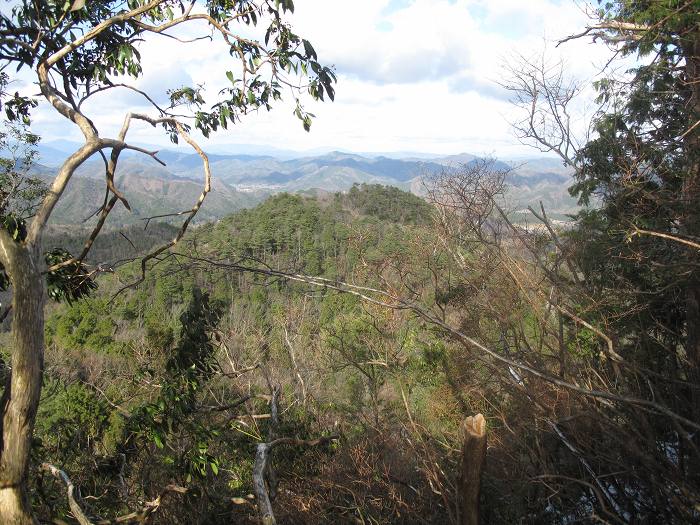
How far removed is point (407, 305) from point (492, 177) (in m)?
6.36

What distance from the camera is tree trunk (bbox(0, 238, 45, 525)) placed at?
1614 mm

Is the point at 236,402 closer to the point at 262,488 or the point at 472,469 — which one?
the point at 262,488

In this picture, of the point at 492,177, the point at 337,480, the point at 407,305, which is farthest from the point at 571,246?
the point at 407,305

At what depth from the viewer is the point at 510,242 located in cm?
798

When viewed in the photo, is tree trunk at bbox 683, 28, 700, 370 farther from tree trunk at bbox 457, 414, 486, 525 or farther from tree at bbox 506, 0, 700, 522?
tree trunk at bbox 457, 414, 486, 525

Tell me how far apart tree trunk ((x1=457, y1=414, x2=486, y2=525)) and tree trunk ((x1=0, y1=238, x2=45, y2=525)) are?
163 cm

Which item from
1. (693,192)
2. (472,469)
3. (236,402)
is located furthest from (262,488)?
(693,192)

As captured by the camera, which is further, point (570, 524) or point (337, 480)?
point (337, 480)

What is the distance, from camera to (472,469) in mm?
1485

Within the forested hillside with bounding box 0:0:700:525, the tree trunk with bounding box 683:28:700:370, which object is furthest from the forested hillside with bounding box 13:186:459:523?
the tree trunk with bounding box 683:28:700:370

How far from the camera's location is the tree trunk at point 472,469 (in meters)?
1.47

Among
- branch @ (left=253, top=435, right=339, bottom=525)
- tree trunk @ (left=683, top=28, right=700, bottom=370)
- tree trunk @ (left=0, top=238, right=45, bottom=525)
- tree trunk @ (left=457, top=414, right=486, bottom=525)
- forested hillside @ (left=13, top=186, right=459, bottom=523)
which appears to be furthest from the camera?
tree trunk @ (left=683, top=28, right=700, bottom=370)

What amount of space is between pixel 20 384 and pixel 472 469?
1.69 m

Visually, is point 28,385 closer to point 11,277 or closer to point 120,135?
point 11,277
